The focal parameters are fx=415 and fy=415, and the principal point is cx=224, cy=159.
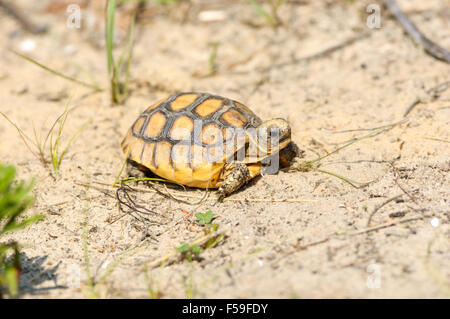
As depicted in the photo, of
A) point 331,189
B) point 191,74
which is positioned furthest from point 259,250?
point 191,74

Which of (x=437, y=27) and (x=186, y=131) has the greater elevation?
(x=437, y=27)

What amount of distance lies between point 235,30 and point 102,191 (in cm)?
380

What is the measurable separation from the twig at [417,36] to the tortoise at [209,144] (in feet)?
7.99

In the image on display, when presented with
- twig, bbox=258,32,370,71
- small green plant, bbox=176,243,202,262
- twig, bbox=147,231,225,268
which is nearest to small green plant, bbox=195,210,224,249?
twig, bbox=147,231,225,268

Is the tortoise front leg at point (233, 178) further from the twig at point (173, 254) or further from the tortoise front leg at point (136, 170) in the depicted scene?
the tortoise front leg at point (136, 170)

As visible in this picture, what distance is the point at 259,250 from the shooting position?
9.56 feet

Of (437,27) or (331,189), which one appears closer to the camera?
(331,189)

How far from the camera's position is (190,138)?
392 cm

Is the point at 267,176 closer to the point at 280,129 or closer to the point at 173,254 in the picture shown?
the point at 280,129

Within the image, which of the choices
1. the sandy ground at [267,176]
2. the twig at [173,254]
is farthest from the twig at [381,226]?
the twig at [173,254]

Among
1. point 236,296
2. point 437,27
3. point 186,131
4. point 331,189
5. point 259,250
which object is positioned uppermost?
point 437,27

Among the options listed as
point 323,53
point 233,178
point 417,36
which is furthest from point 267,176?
point 417,36

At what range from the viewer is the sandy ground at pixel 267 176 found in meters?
2.69

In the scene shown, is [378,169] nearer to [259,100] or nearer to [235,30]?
[259,100]
